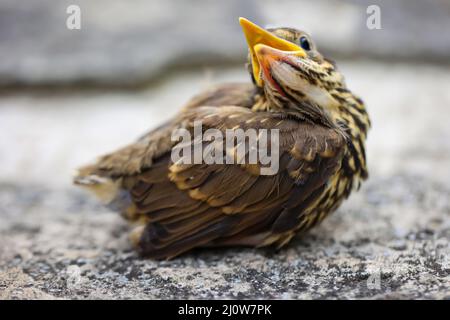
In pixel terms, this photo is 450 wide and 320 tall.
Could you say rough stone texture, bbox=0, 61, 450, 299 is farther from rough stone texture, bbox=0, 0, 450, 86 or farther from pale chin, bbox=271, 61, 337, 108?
pale chin, bbox=271, 61, 337, 108

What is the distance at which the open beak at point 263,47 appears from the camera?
3.46 m

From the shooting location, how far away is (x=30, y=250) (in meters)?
4.22

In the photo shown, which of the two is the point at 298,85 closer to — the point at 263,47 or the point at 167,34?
the point at 263,47

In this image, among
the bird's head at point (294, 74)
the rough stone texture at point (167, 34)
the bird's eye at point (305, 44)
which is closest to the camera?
the bird's head at point (294, 74)

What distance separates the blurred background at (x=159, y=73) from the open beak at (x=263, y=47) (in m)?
1.87

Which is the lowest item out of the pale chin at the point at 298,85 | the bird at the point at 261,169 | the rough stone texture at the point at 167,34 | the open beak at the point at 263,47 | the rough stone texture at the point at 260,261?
the rough stone texture at the point at 260,261

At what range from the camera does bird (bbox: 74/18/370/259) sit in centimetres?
357

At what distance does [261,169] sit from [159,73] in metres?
3.55

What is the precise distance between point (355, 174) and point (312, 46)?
83cm

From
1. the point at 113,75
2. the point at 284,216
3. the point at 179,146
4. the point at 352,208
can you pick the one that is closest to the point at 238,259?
the point at 284,216

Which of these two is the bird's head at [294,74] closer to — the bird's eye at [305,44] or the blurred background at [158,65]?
the bird's eye at [305,44]

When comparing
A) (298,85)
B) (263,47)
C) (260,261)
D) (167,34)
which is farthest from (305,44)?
(167,34)

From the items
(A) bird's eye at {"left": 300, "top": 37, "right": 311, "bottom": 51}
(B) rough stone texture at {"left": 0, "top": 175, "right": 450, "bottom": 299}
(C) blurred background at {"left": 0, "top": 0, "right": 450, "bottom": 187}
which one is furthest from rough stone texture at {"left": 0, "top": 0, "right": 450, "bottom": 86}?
(A) bird's eye at {"left": 300, "top": 37, "right": 311, "bottom": 51}

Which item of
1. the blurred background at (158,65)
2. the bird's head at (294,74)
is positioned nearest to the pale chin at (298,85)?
the bird's head at (294,74)
